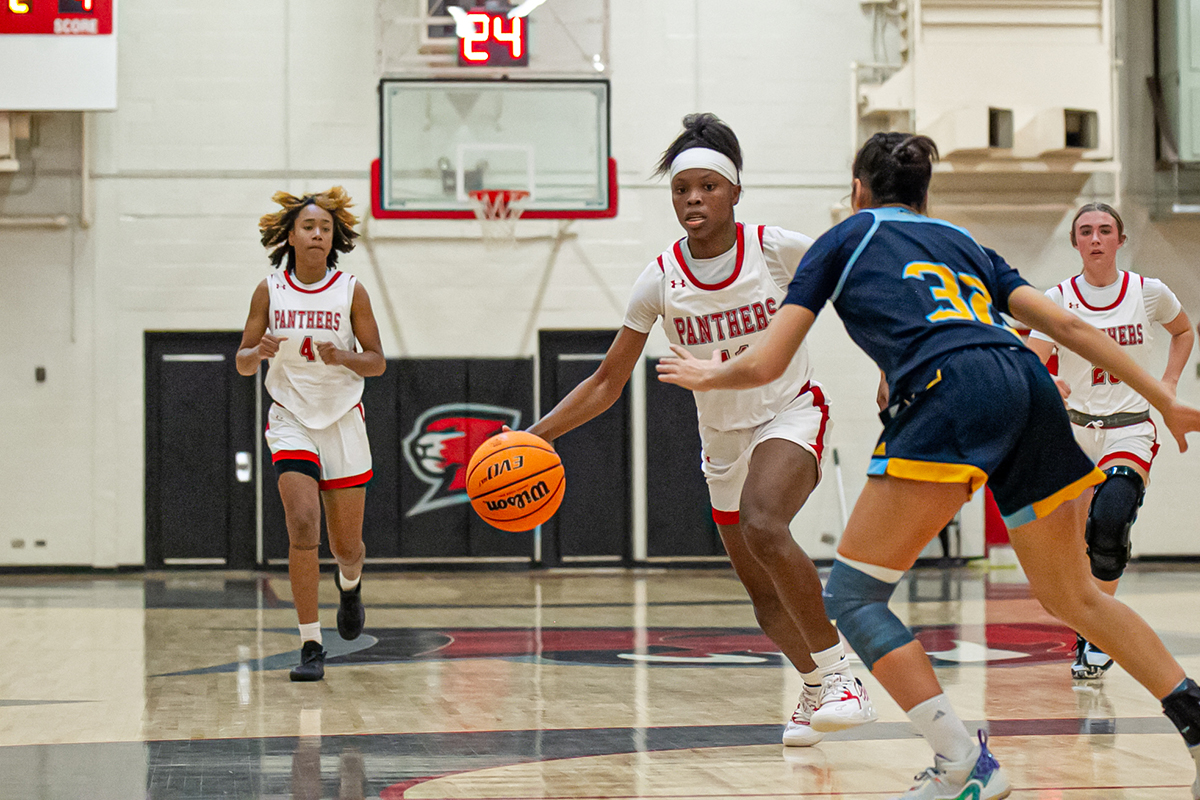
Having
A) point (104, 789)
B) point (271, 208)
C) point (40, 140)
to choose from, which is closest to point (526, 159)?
point (271, 208)

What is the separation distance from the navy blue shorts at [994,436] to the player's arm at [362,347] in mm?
3217

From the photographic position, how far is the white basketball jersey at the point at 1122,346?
5.74m

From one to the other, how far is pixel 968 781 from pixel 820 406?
5.41ft

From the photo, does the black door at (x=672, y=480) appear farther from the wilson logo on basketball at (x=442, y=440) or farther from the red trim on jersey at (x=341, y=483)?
the red trim on jersey at (x=341, y=483)

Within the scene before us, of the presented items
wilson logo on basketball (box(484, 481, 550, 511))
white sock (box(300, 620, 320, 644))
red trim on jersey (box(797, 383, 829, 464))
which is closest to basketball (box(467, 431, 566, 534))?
wilson logo on basketball (box(484, 481, 550, 511))

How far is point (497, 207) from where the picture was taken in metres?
11.5

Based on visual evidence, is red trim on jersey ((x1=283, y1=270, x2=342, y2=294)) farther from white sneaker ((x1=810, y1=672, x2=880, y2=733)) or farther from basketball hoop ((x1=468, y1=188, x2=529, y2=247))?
basketball hoop ((x1=468, y1=188, x2=529, y2=247))

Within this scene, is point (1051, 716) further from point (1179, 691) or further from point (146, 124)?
point (146, 124)

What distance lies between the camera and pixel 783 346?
3.03 meters

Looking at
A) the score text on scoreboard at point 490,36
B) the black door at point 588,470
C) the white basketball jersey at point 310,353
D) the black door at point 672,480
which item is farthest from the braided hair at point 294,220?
the black door at point 672,480

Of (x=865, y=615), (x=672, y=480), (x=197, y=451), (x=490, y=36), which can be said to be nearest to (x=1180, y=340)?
(x=865, y=615)

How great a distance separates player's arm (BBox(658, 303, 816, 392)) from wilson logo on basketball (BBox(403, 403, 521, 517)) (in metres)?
9.02

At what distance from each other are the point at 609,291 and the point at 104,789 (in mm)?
8926

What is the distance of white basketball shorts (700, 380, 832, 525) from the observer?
4152 millimetres
